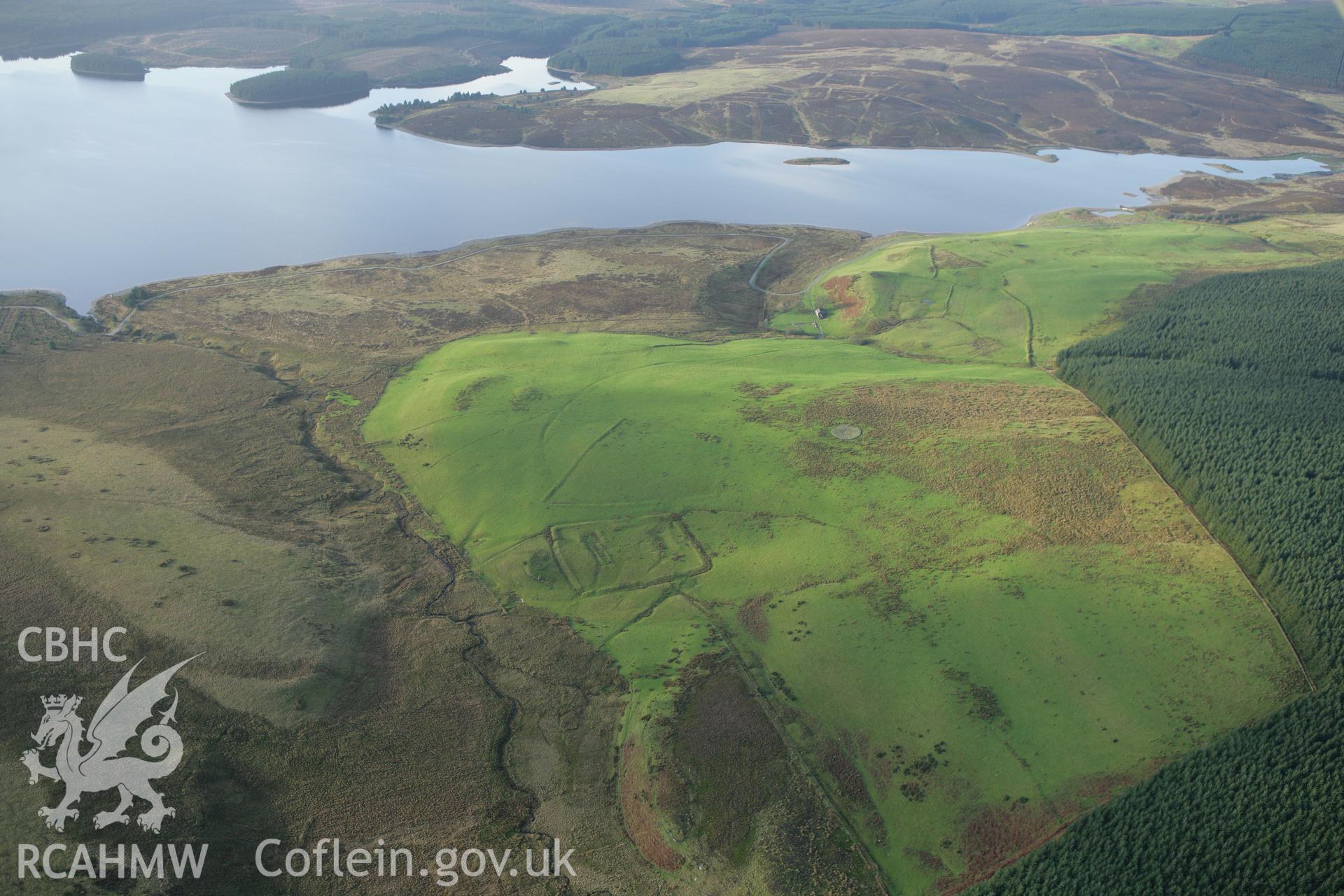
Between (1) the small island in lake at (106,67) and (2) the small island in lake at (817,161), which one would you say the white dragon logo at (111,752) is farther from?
(1) the small island in lake at (106,67)

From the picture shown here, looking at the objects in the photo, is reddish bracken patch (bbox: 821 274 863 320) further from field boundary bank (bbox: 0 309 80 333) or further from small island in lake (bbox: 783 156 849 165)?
field boundary bank (bbox: 0 309 80 333)

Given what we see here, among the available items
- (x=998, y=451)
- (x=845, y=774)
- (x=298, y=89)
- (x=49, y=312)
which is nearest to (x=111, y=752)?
(x=845, y=774)

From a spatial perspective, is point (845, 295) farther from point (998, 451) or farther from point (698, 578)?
point (698, 578)

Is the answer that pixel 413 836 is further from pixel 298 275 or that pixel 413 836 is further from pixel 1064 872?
pixel 298 275

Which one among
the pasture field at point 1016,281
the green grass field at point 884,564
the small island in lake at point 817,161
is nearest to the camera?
the green grass field at point 884,564

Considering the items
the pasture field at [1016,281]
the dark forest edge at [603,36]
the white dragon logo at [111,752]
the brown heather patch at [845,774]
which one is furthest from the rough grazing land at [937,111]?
the brown heather patch at [845,774]
